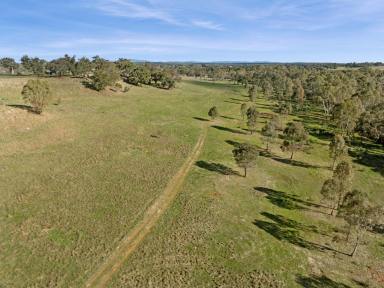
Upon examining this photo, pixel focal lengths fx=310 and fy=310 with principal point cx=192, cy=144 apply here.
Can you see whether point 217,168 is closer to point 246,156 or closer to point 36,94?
point 246,156

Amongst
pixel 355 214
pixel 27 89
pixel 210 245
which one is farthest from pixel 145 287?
pixel 27 89

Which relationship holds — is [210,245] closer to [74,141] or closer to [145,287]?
[145,287]

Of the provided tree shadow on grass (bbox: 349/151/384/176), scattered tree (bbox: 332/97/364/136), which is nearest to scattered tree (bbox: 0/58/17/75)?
scattered tree (bbox: 332/97/364/136)

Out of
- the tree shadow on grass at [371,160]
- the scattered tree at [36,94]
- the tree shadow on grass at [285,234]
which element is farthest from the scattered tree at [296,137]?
the scattered tree at [36,94]

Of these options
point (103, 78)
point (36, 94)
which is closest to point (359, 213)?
point (36, 94)

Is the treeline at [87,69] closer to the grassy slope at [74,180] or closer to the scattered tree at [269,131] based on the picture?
the grassy slope at [74,180]

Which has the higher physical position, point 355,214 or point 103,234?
point 355,214
